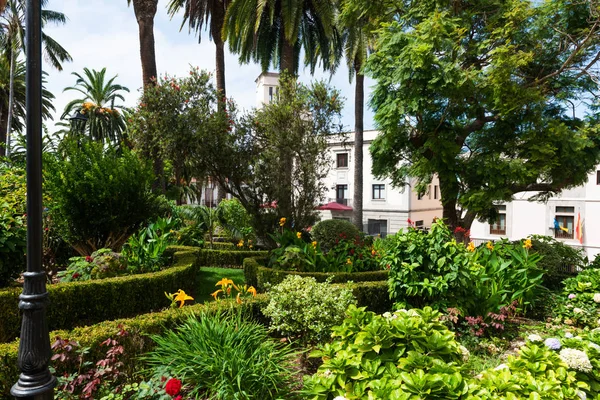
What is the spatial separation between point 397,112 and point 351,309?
7.85m

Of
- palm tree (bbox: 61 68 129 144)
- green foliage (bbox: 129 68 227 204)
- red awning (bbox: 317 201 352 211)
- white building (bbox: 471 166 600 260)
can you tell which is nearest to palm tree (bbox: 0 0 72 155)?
palm tree (bbox: 61 68 129 144)

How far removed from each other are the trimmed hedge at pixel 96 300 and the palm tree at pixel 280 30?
7818 millimetres

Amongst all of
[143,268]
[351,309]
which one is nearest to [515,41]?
[351,309]

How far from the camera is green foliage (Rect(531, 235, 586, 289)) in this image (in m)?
8.12

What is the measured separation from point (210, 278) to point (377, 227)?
23368mm

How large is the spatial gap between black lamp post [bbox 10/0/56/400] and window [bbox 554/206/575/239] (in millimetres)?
28774

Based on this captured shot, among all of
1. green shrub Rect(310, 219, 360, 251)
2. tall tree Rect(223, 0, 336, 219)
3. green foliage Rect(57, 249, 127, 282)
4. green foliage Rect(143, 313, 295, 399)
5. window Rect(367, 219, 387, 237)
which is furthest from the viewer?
window Rect(367, 219, 387, 237)

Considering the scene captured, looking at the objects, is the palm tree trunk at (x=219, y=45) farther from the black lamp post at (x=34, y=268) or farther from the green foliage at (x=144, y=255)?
the black lamp post at (x=34, y=268)

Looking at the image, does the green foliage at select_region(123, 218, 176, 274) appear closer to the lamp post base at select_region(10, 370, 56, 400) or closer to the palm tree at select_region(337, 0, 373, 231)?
the lamp post base at select_region(10, 370, 56, 400)

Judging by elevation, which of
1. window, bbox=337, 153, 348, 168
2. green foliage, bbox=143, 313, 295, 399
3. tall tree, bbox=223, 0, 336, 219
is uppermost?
tall tree, bbox=223, 0, 336, 219

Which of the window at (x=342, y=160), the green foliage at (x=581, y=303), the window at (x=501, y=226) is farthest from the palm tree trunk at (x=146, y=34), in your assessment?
the window at (x=501, y=226)

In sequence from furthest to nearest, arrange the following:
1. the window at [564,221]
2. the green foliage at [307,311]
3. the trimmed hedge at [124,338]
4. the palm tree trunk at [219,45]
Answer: the window at [564,221], the palm tree trunk at [219,45], the green foliage at [307,311], the trimmed hedge at [124,338]

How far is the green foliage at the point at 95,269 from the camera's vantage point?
5.96 meters

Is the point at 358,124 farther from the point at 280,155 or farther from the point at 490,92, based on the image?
the point at 280,155
